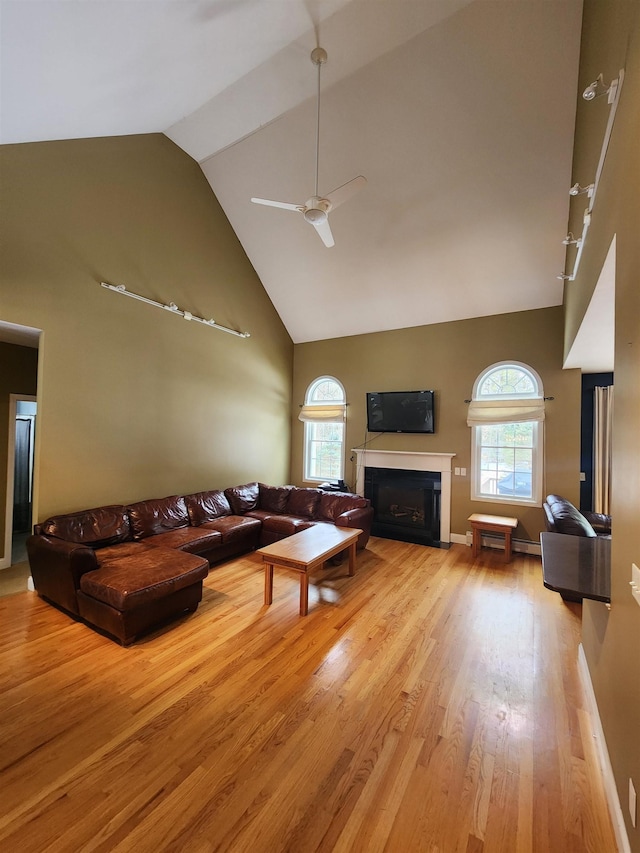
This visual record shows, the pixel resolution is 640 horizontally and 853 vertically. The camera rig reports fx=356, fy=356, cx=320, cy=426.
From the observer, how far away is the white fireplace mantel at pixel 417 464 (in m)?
5.60

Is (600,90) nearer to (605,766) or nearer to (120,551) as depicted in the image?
(605,766)

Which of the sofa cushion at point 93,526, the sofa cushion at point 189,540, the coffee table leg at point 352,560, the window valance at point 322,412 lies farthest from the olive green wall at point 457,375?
the sofa cushion at point 93,526

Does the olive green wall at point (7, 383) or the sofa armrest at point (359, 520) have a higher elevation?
the olive green wall at point (7, 383)

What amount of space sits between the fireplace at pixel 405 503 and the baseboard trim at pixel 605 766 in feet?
10.2

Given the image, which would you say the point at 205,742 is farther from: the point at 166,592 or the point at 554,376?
the point at 554,376

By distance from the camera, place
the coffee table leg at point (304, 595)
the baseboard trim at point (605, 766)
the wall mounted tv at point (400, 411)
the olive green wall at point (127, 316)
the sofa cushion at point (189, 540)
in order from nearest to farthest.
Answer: the baseboard trim at point (605, 766)
the coffee table leg at point (304, 595)
the olive green wall at point (127, 316)
the sofa cushion at point (189, 540)
the wall mounted tv at point (400, 411)

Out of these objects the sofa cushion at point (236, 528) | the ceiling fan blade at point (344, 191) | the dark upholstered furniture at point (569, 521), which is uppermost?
the ceiling fan blade at point (344, 191)

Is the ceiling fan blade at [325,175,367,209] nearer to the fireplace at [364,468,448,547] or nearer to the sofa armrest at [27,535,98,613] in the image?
the sofa armrest at [27,535,98,613]

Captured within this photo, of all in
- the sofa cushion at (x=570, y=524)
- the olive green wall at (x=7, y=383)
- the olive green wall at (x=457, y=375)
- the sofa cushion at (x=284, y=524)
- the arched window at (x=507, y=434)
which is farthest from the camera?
the arched window at (x=507, y=434)

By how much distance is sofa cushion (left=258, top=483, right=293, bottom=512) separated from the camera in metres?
5.77

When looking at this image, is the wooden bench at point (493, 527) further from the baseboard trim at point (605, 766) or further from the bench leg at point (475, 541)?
the baseboard trim at point (605, 766)

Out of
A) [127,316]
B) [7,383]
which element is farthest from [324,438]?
[7,383]

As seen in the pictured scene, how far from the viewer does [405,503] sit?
5.97m

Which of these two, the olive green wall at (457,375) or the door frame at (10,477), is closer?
the door frame at (10,477)
